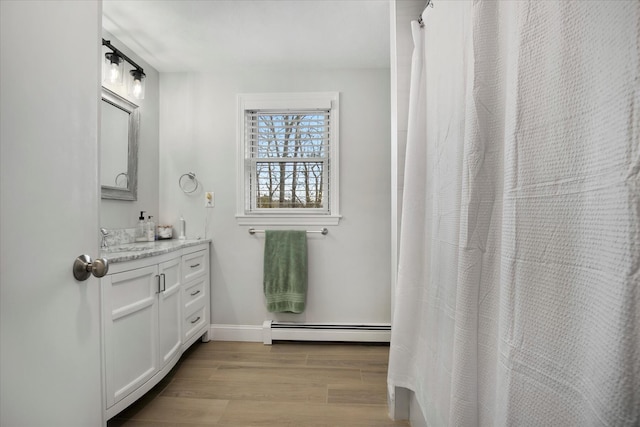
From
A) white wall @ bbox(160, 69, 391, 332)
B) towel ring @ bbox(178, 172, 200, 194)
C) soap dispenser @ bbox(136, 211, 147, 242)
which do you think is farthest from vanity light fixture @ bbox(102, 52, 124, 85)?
soap dispenser @ bbox(136, 211, 147, 242)

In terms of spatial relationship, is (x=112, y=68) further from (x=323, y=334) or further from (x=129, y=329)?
(x=323, y=334)

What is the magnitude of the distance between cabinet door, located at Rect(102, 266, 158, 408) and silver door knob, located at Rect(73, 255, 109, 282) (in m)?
0.80

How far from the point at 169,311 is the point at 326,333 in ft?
4.13

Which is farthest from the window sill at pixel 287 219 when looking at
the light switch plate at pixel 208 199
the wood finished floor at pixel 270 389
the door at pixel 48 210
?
the door at pixel 48 210

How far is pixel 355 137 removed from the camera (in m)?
2.53

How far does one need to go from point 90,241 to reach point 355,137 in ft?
7.01

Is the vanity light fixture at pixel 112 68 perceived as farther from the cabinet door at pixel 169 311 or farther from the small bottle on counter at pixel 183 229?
the cabinet door at pixel 169 311

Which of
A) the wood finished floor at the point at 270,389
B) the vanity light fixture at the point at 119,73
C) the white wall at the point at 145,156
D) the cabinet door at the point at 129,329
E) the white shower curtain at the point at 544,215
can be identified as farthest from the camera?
the white wall at the point at 145,156

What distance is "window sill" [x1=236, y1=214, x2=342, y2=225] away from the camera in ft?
8.31

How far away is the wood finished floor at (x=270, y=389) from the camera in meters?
1.54

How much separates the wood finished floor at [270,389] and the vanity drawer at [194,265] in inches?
24.5

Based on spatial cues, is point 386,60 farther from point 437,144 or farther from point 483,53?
point 483,53

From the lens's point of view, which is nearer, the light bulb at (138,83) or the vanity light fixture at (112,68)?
the vanity light fixture at (112,68)

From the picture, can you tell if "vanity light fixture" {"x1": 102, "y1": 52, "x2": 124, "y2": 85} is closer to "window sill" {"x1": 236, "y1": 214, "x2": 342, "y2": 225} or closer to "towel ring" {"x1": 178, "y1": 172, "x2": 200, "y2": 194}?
"towel ring" {"x1": 178, "y1": 172, "x2": 200, "y2": 194}
